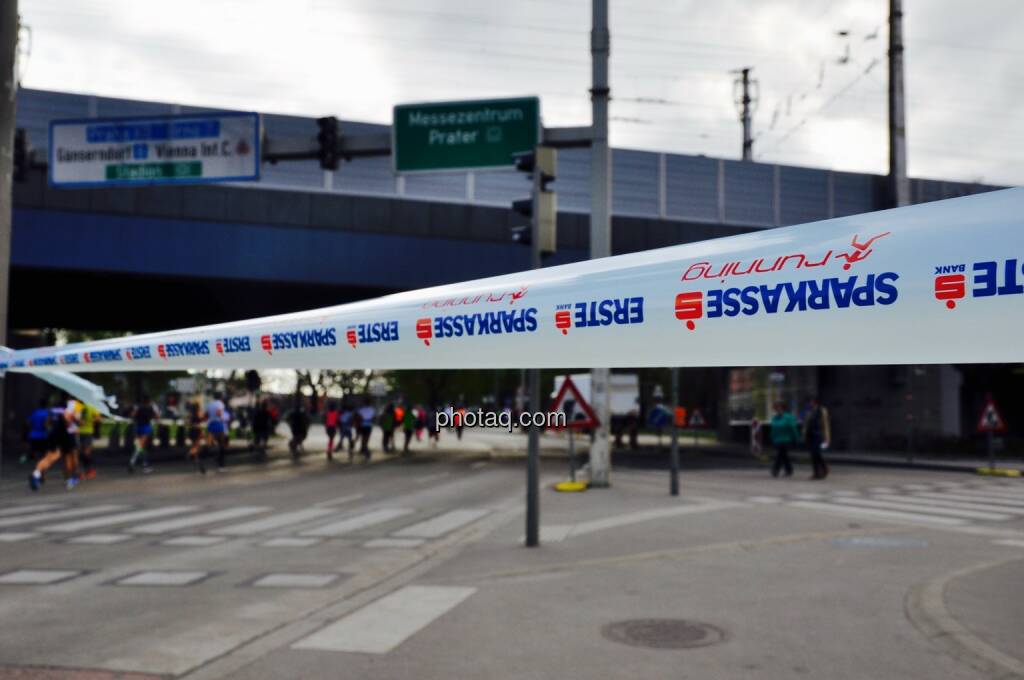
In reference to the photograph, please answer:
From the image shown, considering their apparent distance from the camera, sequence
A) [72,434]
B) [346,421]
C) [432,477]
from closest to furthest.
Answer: [72,434] → [432,477] → [346,421]

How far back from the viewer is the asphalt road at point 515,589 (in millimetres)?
5477

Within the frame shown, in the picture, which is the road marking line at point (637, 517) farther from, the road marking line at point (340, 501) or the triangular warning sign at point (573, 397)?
the road marking line at point (340, 501)

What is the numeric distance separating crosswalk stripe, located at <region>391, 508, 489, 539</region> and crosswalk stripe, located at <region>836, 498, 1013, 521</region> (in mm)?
6077

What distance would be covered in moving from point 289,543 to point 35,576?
292 centimetres

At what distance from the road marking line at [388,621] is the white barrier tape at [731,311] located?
2598mm

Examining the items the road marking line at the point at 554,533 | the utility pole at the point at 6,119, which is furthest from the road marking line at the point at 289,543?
the utility pole at the point at 6,119

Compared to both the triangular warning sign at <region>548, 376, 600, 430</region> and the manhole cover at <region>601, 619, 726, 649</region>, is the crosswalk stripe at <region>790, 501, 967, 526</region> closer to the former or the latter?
the triangular warning sign at <region>548, 376, 600, 430</region>

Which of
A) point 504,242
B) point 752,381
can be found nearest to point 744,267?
point 504,242

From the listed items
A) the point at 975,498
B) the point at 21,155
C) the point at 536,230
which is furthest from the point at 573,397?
the point at 21,155

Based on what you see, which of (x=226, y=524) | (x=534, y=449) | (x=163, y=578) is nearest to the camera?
(x=163, y=578)

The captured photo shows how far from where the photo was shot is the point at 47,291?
2859 centimetres

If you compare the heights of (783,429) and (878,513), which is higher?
(783,429)

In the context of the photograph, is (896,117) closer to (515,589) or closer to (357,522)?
(357,522)

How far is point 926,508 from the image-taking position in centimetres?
1380
